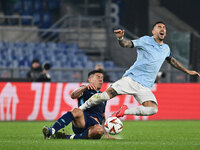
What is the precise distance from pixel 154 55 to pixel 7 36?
1575cm

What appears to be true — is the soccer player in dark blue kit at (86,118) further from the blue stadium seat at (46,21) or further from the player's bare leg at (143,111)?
the blue stadium seat at (46,21)

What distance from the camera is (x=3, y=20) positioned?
987 inches

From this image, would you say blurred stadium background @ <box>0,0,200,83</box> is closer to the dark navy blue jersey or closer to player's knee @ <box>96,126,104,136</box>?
the dark navy blue jersey

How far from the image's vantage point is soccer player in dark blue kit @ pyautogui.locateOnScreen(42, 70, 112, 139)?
850 cm

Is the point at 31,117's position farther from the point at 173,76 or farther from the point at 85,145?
the point at 85,145

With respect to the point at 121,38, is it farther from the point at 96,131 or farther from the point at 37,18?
the point at 37,18

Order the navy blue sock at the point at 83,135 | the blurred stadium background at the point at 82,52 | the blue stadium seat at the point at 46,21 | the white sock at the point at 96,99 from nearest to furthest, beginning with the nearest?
the white sock at the point at 96,99, the navy blue sock at the point at 83,135, the blurred stadium background at the point at 82,52, the blue stadium seat at the point at 46,21

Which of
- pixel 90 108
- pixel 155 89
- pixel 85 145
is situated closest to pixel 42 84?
pixel 155 89

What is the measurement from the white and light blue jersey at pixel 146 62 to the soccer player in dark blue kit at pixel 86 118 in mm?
639

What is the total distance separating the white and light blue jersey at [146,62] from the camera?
915cm

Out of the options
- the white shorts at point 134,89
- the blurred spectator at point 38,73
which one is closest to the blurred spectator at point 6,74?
the blurred spectator at point 38,73

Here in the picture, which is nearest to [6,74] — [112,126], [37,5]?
[37,5]

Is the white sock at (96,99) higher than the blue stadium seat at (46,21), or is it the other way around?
the blue stadium seat at (46,21)

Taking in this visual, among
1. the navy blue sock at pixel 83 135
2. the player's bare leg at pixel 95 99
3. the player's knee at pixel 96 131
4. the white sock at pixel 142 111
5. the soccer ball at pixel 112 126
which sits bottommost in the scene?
the navy blue sock at pixel 83 135
